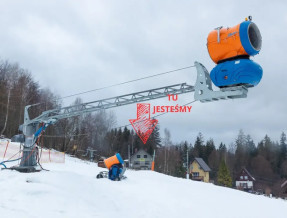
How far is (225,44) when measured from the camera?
870cm

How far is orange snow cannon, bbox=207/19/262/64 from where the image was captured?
27.2ft

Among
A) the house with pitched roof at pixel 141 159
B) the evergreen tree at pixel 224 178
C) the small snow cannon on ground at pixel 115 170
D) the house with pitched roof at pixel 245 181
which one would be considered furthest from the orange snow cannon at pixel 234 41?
the house with pitched roof at pixel 245 181

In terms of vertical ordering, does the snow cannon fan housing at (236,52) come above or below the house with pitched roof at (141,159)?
above

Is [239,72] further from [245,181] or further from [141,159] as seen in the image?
[245,181]

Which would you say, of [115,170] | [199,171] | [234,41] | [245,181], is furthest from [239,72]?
[245,181]

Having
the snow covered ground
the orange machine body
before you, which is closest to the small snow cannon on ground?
the snow covered ground

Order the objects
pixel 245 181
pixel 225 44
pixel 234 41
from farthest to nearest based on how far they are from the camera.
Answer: pixel 245 181 < pixel 225 44 < pixel 234 41

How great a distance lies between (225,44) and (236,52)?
0.43 m

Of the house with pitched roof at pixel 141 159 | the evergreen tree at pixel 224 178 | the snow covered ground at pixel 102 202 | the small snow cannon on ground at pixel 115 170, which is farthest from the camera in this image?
the house with pitched roof at pixel 141 159

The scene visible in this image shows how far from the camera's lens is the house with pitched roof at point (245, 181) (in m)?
73.2

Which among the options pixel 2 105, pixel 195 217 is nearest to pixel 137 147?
pixel 2 105

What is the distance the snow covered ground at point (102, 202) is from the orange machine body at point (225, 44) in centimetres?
607

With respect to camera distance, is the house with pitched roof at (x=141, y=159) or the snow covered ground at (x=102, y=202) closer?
the snow covered ground at (x=102, y=202)

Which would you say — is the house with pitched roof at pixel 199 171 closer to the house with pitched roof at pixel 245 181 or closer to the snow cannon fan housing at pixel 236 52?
the house with pitched roof at pixel 245 181
